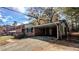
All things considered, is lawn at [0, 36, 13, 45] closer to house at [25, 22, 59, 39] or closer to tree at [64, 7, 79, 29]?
house at [25, 22, 59, 39]

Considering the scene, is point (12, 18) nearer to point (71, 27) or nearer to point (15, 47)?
point (15, 47)

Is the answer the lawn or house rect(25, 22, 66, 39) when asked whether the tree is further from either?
the lawn

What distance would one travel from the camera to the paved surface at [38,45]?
2711mm

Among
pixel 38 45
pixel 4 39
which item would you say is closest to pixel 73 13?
pixel 38 45

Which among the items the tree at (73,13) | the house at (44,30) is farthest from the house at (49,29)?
the tree at (73,13)

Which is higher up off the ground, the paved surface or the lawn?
the lawn

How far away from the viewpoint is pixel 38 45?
2725 mm

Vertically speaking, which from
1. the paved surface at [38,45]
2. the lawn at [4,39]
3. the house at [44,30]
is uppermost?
the house at [44,30]

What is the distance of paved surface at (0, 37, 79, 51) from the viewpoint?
8.89 ft

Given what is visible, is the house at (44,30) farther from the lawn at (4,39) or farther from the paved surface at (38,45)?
the lawn at (4,39)

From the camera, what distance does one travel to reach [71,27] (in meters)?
2.75

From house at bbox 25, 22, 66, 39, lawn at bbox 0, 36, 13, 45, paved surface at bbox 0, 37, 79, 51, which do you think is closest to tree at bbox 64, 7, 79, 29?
house at bbox 25, 22, 66, 39

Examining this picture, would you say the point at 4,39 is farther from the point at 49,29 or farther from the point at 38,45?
the point at 49,29

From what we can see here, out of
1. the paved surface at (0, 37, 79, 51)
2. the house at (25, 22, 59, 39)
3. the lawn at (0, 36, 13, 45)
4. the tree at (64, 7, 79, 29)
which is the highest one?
the tree at (64, 7, 79, 29)
